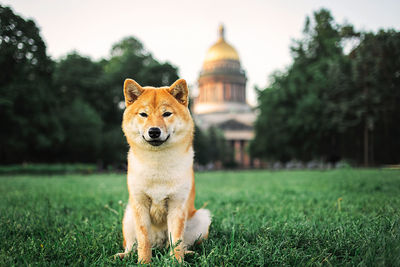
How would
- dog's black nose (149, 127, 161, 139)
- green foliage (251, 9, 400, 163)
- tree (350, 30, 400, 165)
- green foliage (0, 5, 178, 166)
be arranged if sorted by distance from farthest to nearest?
green foliage (0, 5, 178, 166)
green foliage (251, 9, 400, 163)
tree (350, 30, 400, 165)
dog's black nose (149, 127, 161, 139)

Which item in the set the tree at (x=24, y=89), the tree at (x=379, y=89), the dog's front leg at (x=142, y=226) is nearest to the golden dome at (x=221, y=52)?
the tree at (x=24, y=89)

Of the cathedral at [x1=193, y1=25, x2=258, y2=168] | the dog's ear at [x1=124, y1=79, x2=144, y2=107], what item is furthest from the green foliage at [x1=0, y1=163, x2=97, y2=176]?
the cathedral at [x1=193, y1=25, x2=258, y2=168]

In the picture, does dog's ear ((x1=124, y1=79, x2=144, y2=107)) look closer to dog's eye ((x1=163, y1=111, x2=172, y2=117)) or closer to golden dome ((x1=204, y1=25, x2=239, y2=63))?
dog's eye ((x1=163, y1=111, x2=172, y2=117))

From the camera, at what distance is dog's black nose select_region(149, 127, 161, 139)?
96.0 inches

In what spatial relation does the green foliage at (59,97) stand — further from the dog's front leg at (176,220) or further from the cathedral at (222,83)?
the cathedral at (222,83)

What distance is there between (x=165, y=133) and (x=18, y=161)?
2465 centimetres

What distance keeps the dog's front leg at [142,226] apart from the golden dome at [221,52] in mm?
76228

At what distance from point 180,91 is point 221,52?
76620 millimetres

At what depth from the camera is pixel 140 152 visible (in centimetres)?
267

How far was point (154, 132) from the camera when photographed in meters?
2.45

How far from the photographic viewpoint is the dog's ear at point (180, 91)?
9.04 feet

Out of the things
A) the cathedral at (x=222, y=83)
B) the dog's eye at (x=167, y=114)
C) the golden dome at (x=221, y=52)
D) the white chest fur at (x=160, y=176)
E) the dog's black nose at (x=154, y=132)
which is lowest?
the white chest fur at (x=160, y=176)

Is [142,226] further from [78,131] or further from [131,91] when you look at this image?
[78,131]

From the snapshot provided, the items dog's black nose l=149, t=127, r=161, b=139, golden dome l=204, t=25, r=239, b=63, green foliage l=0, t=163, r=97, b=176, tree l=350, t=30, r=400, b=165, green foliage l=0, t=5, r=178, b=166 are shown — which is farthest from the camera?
golden dome l=204, t=25, r=239, b=63
